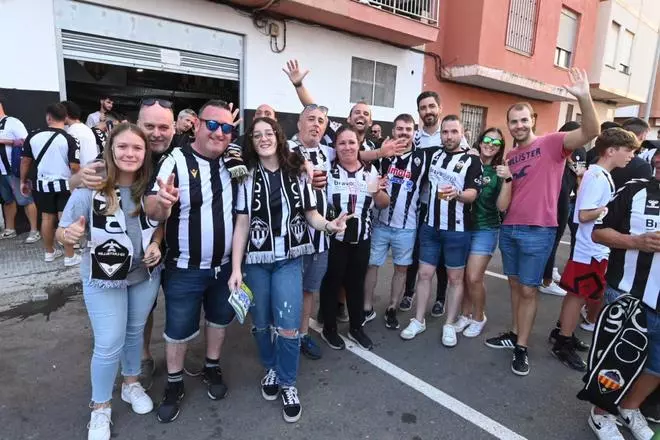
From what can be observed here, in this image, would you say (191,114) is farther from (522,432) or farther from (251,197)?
(522,432)

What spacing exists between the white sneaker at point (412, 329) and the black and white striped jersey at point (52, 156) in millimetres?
4516

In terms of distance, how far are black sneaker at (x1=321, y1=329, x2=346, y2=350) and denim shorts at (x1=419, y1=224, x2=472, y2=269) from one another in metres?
1.05

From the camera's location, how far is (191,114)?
454cm

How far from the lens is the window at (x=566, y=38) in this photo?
13.6 meters

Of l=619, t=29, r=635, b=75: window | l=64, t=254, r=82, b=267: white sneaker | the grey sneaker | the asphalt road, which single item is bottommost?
the asphalt road

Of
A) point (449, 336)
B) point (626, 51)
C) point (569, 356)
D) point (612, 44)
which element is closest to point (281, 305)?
point (449, 336)

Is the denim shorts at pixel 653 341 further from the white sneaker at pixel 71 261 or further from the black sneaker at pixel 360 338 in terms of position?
the white sneaker at pixel 71 261

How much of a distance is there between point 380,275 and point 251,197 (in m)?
3.28

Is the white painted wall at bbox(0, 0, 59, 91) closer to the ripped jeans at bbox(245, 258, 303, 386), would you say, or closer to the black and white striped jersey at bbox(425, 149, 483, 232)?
the ripped jeans at bbox(245, 258, 303, 386)

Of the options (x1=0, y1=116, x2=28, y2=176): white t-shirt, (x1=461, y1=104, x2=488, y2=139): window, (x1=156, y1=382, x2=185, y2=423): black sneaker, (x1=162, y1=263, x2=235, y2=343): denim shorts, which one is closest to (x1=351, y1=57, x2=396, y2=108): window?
(x1=461, y1=104, x2=488, y2=139): window

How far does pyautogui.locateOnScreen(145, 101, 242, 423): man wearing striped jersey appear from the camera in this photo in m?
2.55

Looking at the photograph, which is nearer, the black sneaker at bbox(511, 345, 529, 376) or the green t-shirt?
the black sneaker at bbox(511, 345, 529, 376)

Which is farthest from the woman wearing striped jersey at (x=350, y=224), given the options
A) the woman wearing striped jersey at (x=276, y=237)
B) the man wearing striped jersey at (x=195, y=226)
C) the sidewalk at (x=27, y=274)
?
the sidewalk at (x=27, y=274)

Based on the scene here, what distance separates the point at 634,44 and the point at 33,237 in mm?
21184
